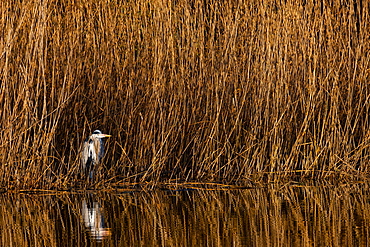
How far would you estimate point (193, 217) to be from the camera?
469cm

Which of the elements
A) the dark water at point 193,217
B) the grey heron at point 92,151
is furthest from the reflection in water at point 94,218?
the grey heron at point 92,151

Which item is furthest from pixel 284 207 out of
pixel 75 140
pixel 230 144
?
pixel 75 140

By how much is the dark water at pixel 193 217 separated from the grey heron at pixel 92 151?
392 mm

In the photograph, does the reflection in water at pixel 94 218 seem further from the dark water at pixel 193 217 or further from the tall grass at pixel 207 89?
the tall grass at pixel 207 89

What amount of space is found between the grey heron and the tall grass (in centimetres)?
8

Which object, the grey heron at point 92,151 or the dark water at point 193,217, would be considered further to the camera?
the grey heron at point 92,151

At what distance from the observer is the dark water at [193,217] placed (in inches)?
158

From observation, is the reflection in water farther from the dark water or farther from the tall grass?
the tall grass

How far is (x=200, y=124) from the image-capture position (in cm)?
608

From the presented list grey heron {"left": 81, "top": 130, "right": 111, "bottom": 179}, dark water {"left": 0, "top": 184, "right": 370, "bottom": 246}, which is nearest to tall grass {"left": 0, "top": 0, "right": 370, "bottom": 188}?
grey heron {"left": 81, "top": 130, "right": 111, "bottom": 179}

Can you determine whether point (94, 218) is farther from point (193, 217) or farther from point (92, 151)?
point (92, 151)

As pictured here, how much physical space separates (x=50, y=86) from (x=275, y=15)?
1802 millimetres

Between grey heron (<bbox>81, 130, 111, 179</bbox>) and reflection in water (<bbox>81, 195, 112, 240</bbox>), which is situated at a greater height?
grey heron (<bbox>81, 130, 111, 179</bbox>)

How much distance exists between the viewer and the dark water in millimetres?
4012
